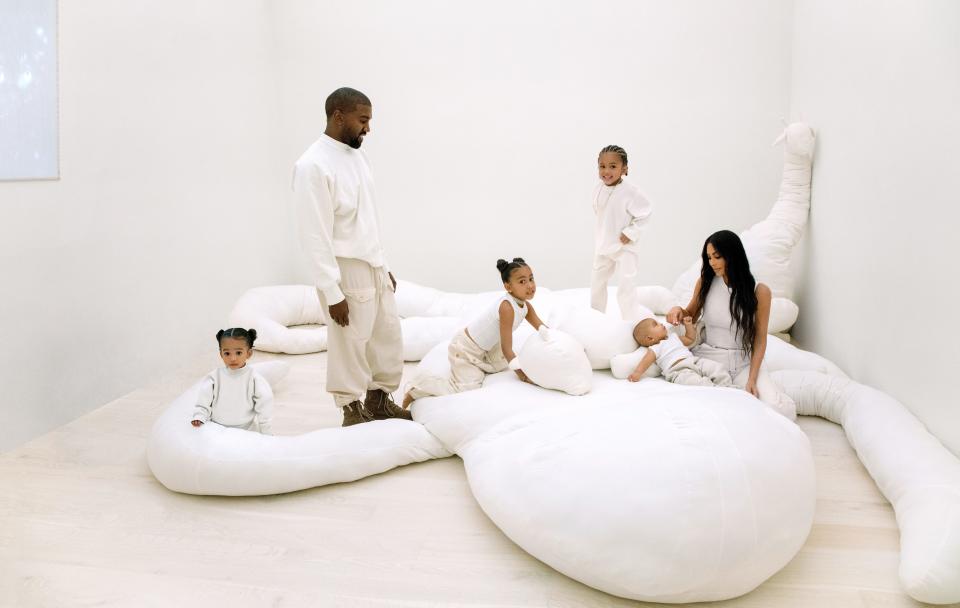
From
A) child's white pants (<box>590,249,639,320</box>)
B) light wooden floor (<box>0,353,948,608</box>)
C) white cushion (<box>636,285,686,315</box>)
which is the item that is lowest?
light wooden floor (<box>0,353,948,608</box>)

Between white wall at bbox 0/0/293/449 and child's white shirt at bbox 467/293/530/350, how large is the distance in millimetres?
2017

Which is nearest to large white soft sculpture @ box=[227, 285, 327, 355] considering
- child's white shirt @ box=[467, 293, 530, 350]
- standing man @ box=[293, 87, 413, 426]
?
standing man @ box=[293, 87, 413, 426]

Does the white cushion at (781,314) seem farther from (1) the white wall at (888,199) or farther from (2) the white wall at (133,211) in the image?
(2) the white wall at (133,211)

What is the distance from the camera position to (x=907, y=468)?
8.44ft

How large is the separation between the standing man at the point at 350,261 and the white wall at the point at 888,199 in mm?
2193

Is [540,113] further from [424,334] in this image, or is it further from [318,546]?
[318,546]

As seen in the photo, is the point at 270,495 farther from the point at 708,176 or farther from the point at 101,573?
the point at 708,176

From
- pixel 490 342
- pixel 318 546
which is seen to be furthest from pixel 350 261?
pixel 318 546

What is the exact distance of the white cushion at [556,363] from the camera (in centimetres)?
328

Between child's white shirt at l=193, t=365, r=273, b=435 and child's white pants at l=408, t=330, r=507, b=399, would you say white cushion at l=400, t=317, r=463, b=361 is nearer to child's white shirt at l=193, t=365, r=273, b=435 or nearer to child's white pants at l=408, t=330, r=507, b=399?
child's white pants at l=408, t=330, r=507, b=399

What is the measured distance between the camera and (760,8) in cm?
528

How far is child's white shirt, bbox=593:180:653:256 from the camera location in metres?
3.83

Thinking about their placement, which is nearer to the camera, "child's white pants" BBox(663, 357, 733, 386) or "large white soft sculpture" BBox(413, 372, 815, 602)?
"large white soft sculpture" BBox(413, 372, 815, 602)

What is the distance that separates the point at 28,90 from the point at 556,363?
2.70 metres
